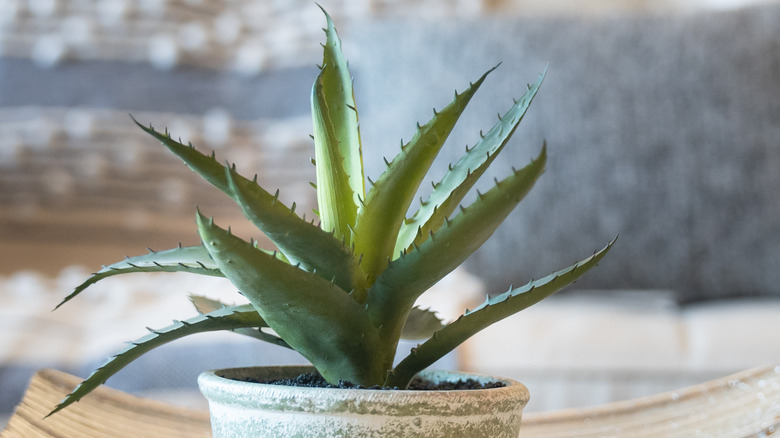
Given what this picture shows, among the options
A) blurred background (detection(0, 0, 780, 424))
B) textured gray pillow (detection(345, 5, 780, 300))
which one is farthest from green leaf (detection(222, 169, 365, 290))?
textured gray pillow (detection(345, 5, 780, 300))

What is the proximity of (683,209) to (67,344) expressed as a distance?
938 millimetres

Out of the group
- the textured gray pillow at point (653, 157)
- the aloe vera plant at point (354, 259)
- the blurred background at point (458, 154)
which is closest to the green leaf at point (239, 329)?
the aloe vera plant at point (354, 259)

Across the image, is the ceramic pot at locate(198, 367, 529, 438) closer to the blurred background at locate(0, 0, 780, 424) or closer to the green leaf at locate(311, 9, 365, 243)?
the green leaf at locate(311, 9, 365, 243)

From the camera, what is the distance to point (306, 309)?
1.05 ft

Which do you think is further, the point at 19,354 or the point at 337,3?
the point at 337,3

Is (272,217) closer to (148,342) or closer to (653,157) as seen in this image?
(148,342)

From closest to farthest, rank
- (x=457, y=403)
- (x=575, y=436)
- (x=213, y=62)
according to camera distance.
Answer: (x=457, y=403) < (x=575, y=436) < (x=213, y=62)

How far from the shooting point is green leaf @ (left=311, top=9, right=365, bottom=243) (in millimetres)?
358

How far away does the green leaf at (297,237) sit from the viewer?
0.30 metres

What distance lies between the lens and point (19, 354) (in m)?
0.93

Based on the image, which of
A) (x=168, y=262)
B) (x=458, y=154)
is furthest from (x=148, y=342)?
(x=458, y=154)

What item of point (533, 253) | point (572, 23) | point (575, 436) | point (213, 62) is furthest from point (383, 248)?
point (213, 62)

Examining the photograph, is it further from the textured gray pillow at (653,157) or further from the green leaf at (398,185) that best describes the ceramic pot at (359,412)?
the textured gray pillow at (653,157)

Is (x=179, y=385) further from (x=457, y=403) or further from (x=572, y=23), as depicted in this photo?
(x=572, y=23)
